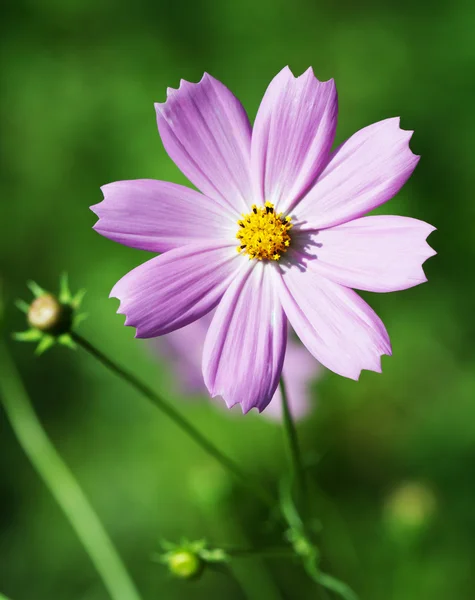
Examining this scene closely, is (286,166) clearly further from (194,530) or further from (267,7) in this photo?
(267,7)

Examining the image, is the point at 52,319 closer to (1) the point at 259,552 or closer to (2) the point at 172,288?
(2) the point at 172,288

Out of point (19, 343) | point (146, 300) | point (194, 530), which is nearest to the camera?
point (146, 300)

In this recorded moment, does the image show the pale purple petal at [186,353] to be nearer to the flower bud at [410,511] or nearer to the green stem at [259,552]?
the flower bud at [410,511]

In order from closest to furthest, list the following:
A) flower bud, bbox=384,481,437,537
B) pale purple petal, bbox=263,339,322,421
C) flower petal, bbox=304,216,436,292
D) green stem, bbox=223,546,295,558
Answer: flower petal, bbox=304,216,436,292
green stem, bbox=223,546,295,558
flower bud, bbox=384,481,437,537
pale purple petal, bbox=263,339,322,421

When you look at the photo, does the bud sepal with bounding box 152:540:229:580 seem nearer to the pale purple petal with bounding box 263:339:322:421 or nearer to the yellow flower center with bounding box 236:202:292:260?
the yellow flower center with bounding box 236:202:292:260

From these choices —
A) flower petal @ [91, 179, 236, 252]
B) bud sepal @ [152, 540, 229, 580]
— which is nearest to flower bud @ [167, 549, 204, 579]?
bud sepal @ [152, 540, 229, 580]

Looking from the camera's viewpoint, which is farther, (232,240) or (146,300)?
(232,240)

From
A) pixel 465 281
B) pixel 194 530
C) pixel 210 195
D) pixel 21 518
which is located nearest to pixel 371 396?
pixel 465 281
